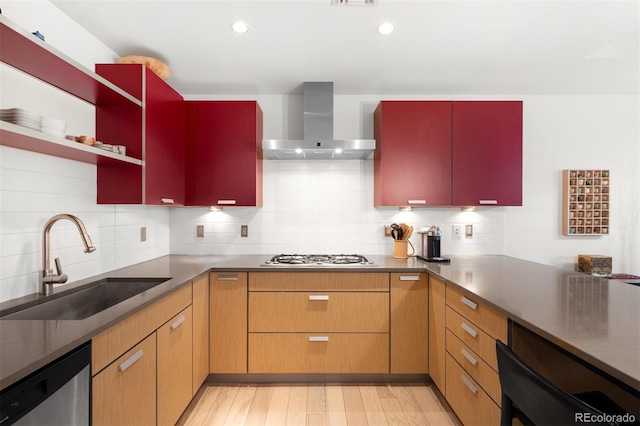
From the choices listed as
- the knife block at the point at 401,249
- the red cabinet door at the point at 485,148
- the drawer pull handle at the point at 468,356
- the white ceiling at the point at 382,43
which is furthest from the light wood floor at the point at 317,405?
the white ceiling at the point at 382,43

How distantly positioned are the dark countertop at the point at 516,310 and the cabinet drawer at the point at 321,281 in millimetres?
52

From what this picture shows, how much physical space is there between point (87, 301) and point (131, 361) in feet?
2.25

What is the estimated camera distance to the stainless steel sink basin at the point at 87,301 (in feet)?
4.82

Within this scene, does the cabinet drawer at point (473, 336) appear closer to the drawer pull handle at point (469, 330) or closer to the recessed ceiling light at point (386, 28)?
the drawer pull handle at point (469, 330)

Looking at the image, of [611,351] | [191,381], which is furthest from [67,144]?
[611,351]

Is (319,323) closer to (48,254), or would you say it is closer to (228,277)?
(228,277)

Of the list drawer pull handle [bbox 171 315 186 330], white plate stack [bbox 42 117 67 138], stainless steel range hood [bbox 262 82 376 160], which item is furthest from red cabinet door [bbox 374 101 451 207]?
white plate stack [bbox 42 117 67 138]

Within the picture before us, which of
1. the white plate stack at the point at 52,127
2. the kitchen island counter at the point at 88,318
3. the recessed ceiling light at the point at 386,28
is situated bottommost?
the kitchen island counter at the point at 88,318

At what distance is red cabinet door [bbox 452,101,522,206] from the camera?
269cm

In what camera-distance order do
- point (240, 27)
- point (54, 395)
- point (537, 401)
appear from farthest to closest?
point (240, 27), point (54, 395), point (537, 401)

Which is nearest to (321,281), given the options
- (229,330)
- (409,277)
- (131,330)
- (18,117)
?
(409,277)

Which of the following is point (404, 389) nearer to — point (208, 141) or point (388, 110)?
point (388, 110)

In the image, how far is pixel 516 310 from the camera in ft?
4.23

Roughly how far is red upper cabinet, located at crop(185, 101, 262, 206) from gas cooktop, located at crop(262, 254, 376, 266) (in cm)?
53
